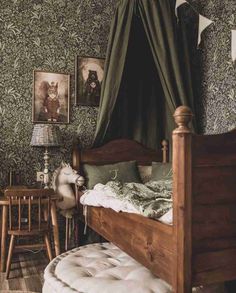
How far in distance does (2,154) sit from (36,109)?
1.96 ft

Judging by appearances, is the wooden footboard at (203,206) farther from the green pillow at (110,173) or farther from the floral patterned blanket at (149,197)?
the green pillow at (110,173)

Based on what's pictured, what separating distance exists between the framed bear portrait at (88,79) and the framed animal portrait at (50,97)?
13cm

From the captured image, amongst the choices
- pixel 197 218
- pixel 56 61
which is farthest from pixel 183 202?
pixel 56 61

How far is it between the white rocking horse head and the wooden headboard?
132mm

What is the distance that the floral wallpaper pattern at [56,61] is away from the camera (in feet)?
10.6

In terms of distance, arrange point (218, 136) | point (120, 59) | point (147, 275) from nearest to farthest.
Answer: point (218, 136)
point (147, 275)
point (120, 59)

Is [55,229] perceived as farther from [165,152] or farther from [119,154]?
[165,152]

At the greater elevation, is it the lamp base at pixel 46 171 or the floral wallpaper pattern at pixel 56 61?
the floral wallpaper pattern at pixel 56 61

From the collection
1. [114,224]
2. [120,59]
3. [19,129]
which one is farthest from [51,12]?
[114,224]

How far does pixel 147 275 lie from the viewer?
165cm

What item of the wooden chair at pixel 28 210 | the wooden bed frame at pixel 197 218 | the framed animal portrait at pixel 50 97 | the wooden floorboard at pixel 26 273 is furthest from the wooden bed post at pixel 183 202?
the framed animal portrait at pixel 50 97

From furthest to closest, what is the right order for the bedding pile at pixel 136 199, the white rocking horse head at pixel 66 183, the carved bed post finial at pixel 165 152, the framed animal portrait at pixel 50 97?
the carved bed post finial at pixel 165 152
the framed animal portrait at pixel 50 97
the white rocking horse head at pixel 66 183
the bedding pile at pixel 136 199

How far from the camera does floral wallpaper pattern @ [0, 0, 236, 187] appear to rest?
3.24 metres

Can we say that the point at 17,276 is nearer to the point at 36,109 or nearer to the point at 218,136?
the point at 36,109
